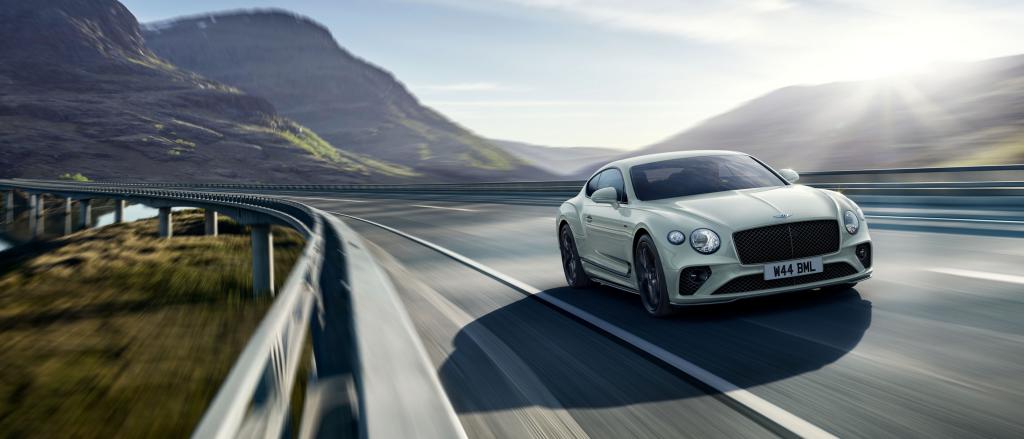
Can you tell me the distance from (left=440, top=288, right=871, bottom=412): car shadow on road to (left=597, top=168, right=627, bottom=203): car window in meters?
1.07

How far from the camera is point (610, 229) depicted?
8.16 meters

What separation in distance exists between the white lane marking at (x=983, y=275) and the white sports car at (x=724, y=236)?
1.65 m

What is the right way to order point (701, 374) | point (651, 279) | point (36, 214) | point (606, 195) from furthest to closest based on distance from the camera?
point (36, 214) → point (606, 195) → point (651, 279) → point (701, 374)

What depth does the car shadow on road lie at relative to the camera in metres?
4.90

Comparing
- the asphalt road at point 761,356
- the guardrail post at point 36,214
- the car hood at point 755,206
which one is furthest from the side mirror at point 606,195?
the guardrail post at point 36,214

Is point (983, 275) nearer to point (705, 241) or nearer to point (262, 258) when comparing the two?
point (705, 241)

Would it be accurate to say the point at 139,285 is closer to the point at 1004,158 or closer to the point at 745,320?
the point at 745,320

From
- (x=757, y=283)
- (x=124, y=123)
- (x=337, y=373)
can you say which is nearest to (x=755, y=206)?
(x=757, y=283)

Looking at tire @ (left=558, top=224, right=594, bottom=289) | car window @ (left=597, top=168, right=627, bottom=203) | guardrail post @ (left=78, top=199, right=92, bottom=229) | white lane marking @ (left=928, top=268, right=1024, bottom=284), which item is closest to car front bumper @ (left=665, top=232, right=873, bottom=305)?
car window @ (left=597, top=168, right=627, bottom=203)

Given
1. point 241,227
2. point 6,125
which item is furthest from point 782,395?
point 6,125

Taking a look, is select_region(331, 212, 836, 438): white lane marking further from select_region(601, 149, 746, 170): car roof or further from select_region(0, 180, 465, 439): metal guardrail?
select_region(0, 180, 465, 439): metal guardrail

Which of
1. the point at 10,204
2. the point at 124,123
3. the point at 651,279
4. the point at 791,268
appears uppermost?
the point at 124,123

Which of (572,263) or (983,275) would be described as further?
(572,263)

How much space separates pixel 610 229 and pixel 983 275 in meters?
3.51
